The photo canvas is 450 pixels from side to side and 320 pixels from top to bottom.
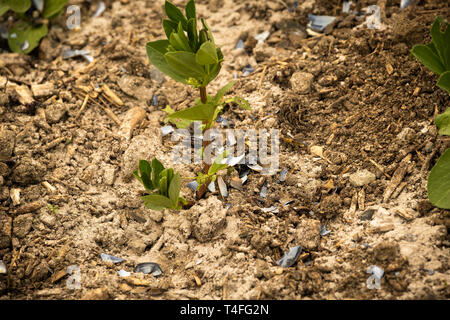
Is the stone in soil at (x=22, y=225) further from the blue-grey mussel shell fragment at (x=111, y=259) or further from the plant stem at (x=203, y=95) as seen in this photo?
the plant stem at (x=203, y=95)

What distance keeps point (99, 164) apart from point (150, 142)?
0.27m

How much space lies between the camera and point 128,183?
2.11m

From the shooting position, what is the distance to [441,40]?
1799mm

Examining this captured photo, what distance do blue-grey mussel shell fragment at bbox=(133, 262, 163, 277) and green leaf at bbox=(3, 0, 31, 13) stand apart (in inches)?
70.9

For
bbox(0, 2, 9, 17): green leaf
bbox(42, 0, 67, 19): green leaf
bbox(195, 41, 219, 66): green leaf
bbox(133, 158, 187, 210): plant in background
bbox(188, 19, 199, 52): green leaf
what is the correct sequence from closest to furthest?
bbox(195, 41, 219, 66): green leaf
bbox(188, 19, 199, 52): green leaf
bbox(133, 158, 187, 210): plant in background
bbox(0, 2, 9, 17): green leaf
bbox(42, 0, 67, 19): green leaf

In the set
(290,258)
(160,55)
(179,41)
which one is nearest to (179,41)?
(179,41)

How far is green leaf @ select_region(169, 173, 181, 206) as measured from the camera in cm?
177

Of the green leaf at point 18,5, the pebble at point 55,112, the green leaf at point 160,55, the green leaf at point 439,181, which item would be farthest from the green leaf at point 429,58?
the green leaf at point 18,5

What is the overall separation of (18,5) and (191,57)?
1.57 m

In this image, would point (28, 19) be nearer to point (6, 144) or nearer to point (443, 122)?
point (6, 144)

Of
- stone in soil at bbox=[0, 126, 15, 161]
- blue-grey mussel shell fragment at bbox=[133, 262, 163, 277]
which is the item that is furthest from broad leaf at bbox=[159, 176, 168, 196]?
stone in soil at bbox=[0, 126, 15, 161]

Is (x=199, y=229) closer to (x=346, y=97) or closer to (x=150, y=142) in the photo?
(x=150, y=142)

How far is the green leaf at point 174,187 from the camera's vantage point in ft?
5.81

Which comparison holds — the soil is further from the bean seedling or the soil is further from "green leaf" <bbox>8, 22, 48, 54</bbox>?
the bean seedling
